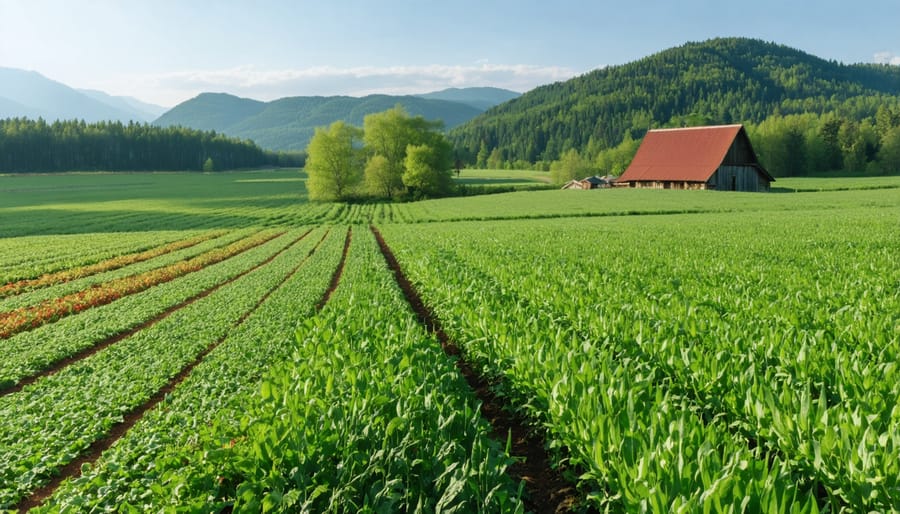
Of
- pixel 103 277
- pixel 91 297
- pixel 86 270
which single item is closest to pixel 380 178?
pixel 86 270

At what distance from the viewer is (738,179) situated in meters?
77.1

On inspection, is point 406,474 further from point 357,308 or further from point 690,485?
point 357,308

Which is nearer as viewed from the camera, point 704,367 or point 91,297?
point 704,367

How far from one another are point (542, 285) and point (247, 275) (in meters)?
18.0

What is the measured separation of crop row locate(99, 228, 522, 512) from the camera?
4434 mm

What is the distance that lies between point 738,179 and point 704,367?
82326mm

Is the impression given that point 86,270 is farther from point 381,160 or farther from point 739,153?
point 739,153

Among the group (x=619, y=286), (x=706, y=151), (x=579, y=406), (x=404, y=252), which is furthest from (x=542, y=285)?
(x=706, y=151)

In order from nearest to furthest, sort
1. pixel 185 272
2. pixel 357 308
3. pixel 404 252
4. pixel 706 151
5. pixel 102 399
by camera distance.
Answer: pixel 102 399 < pixel 357 308 < pixel 404 252 < pixel 185 272 < pixel 706 151

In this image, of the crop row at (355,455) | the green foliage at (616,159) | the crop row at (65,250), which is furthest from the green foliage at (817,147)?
the crop row at (355,455)

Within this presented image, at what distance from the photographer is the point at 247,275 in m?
26.2

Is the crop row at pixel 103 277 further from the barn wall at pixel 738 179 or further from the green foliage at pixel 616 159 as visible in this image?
the green foliage at pixel 616 159

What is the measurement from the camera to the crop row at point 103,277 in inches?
855

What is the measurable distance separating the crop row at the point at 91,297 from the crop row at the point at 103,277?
577mm
